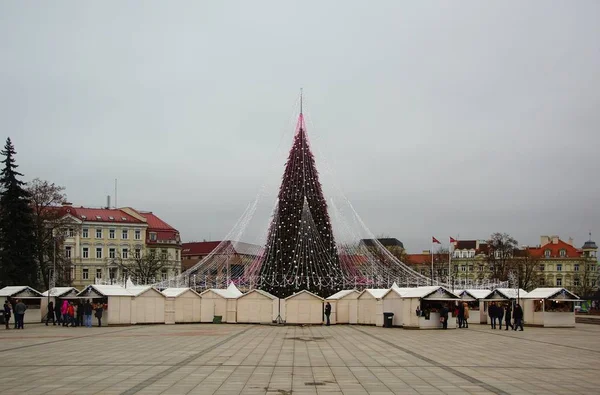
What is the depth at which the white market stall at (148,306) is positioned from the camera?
43.4 m

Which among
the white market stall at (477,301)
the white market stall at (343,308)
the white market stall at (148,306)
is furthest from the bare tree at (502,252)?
the white market stall at (148,306)

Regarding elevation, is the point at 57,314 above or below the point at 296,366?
below

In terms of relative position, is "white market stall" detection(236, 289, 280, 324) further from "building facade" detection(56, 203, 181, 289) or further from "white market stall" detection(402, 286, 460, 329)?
"building facade" detection(56, 203, 181, 289)

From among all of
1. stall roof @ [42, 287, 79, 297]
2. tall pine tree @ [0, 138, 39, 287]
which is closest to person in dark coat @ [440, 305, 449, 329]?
stall roof @ [42, 287, 79, 297]

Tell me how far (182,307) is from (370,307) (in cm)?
1242

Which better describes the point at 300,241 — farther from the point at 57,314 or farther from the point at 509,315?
the point at 509,315

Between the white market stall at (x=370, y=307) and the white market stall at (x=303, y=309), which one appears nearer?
the white market stall at (x=370, y=307)

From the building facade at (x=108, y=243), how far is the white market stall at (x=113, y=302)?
5609 cm

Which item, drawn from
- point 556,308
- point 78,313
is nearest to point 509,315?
point 556,308

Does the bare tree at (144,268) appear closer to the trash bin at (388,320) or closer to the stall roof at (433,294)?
the trash bin at (388,320)

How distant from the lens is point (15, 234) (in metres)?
59.7

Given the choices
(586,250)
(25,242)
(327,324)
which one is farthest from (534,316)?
(586,250)

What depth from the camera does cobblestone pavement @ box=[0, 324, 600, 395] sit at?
15.6m

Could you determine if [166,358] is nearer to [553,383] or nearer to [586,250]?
[553,383]
